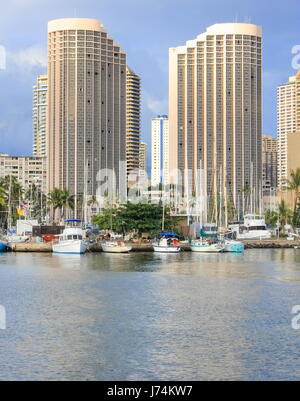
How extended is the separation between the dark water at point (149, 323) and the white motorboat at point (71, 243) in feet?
65.2

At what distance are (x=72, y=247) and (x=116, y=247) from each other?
721 centimetres

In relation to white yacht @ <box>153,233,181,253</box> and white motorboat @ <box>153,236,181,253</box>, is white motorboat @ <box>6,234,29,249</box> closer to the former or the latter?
white yacht @ <box>153,233,181,253</box>

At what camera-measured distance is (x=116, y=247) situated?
342 feet

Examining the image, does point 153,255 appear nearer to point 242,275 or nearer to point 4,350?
point 242,275

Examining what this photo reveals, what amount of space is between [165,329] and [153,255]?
56.7 m

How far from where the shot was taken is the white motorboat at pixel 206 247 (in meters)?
105

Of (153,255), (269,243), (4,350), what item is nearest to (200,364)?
(4,350)

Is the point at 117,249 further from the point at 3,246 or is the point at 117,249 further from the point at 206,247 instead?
the point at 3,246

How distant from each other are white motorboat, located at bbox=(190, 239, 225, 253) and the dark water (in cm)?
2514

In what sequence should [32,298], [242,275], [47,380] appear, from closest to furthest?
[47,380], [32,298], [242,275]

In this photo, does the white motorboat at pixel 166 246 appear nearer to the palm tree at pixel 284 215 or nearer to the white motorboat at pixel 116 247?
the white motorboat at pixel 116 247

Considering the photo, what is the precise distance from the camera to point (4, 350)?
1502 inches

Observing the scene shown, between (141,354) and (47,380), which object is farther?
(141,354)

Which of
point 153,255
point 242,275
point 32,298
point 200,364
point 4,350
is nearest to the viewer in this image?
point 200,364
